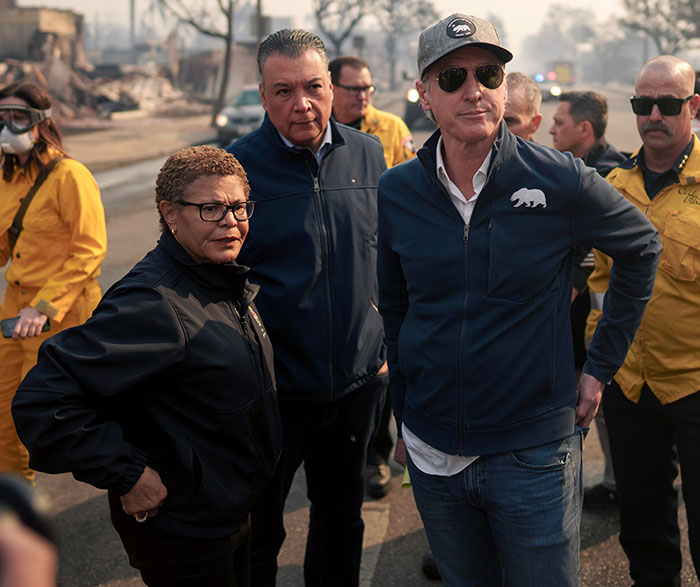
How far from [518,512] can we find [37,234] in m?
2.79

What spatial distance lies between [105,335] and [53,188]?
1.99 m

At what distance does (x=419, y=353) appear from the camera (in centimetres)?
229

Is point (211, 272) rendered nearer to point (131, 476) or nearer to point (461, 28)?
point (131, 476)

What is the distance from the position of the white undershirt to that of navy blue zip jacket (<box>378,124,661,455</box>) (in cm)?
3

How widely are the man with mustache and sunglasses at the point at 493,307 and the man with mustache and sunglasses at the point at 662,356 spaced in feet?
2.27

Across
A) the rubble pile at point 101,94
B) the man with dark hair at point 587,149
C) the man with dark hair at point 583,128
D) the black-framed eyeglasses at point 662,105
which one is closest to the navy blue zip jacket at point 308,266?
the black-framed eyeglasses at point 662,105

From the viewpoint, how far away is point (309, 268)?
2.87 meters

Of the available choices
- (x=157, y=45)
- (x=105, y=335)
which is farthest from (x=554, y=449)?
(x=157, y=45)

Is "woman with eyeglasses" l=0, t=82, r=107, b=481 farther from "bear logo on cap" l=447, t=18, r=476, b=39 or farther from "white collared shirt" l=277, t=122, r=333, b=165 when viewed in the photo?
"bear logo on cap" l=447, t=18, r=476, b=39

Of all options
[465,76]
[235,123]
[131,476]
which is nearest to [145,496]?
[131,476]

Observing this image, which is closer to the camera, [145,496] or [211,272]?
[145,496]

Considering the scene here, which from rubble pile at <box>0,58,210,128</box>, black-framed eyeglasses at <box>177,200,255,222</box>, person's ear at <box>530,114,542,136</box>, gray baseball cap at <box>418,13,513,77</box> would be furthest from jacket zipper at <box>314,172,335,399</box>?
rubble pile at <box>0,58,210,128</box>

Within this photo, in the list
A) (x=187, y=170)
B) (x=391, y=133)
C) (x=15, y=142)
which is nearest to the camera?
(x=187, y=170)

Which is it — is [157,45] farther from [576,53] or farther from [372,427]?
[576,53]
